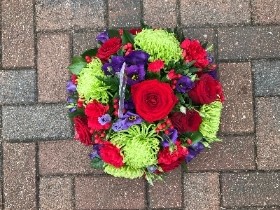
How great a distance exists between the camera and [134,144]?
1745 mm

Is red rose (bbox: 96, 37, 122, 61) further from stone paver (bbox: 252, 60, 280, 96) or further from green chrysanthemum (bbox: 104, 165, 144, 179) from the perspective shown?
stone paver (bbox: 252, 60, 280, 96)

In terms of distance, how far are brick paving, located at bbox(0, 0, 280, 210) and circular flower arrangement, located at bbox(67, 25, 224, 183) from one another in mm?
393

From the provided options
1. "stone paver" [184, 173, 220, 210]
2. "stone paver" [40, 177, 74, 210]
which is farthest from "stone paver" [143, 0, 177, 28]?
"stone paver" [40, 177, 74, 210]

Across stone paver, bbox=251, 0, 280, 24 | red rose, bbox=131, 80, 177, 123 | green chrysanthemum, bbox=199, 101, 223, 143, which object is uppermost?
stone paver, bbox=251, 0, 280, 24

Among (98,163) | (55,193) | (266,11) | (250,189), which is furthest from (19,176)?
(266,11)

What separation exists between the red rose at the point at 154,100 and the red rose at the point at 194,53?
0.20m

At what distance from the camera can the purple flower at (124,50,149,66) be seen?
5.68 feet

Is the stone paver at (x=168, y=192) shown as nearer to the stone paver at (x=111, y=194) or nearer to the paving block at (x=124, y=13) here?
the stone paver at (x=111, y=194)

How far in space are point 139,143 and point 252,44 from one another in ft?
2.75

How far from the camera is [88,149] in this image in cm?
225

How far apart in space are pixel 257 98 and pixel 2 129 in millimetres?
1158

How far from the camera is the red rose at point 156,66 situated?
5.61 ft

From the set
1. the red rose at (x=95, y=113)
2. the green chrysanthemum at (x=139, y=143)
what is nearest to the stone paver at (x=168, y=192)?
the green chrysanthemum at (x=139, y=143)

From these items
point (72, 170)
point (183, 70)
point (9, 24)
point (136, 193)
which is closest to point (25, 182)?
point (72, 170)
